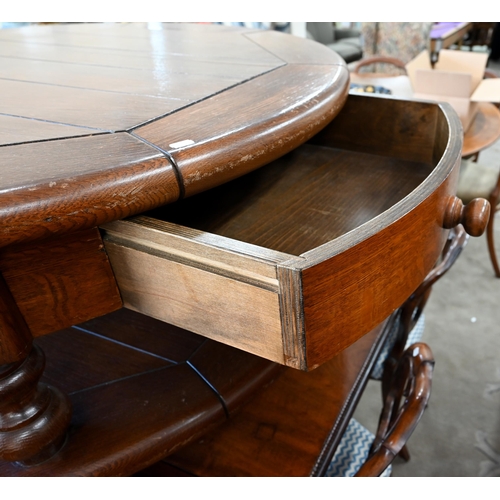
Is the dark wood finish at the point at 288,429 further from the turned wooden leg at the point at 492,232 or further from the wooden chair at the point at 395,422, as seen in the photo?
the turned wooden leg at the point at 492,232

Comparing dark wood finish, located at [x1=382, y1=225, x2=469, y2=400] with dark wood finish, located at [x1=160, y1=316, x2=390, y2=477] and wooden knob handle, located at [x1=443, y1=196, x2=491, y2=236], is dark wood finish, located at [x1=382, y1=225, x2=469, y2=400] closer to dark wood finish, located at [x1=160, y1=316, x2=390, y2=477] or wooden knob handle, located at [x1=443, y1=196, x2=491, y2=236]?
dark wood finish, located at [x1=160, y1=316, x2=390, y2=477]

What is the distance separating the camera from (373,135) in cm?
62

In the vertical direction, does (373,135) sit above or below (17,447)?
above

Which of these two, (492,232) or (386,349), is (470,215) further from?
(492,232)

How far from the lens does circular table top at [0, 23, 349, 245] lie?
0.95 ft

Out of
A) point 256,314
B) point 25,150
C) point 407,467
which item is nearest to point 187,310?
point 256,314

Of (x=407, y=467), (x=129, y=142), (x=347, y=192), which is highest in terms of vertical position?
(x=129, y=142)

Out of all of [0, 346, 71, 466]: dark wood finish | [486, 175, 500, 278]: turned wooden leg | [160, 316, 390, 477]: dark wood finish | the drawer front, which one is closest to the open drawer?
the drawer front

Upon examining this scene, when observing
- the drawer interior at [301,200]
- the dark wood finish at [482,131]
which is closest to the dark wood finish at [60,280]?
the drawer interior at [301,200]

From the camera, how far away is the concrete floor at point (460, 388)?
0.95m
